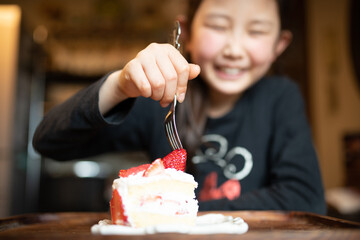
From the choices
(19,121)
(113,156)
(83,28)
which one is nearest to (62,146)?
(19,121)

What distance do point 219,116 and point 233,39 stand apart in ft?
0.94

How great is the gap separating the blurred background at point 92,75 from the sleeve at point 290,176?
5.44ft

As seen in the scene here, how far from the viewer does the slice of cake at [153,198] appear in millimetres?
556

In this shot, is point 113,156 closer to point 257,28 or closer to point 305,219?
point 257,28

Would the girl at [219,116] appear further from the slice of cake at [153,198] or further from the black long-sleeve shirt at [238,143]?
the slice of cake at [153,198]

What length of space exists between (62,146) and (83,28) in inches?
135

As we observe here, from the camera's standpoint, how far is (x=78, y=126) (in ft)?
2.67

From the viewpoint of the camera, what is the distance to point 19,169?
3354mm

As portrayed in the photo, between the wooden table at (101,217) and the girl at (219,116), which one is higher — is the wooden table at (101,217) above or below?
below

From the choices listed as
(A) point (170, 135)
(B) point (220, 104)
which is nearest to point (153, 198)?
(A) point (170, 135)

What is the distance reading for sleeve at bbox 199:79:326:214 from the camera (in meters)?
0.86

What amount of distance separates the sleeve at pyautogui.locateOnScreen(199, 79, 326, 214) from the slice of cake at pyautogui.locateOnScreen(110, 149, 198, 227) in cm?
28

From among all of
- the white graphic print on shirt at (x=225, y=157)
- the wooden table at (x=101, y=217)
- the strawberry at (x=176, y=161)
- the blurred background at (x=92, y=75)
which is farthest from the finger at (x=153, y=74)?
the blurred background at (x=92, y=75)

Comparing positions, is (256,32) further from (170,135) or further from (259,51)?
→ (170,135)
